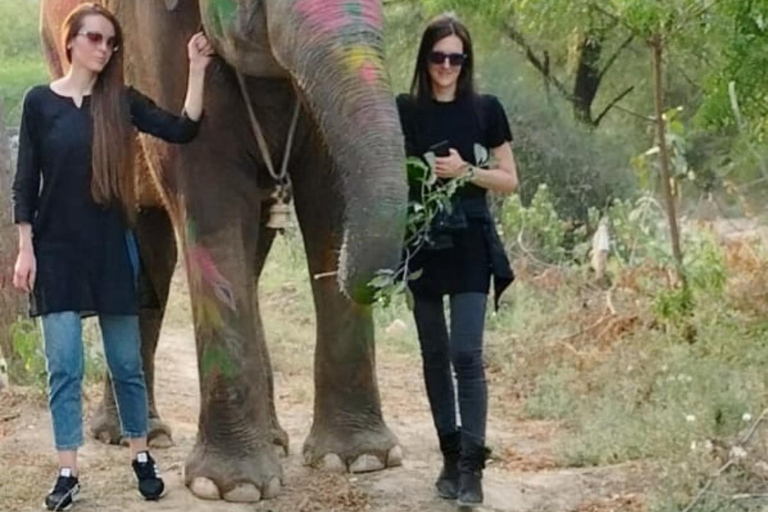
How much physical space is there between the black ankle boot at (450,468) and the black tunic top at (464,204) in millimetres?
646

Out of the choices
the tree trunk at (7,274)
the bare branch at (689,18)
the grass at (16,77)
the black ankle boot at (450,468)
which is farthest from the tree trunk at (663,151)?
the grass at (16,77)

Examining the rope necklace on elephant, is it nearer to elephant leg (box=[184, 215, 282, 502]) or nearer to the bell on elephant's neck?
the bell on elephant's neck

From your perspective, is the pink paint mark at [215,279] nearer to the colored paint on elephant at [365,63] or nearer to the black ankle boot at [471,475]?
the black ankle boot at [471,475]

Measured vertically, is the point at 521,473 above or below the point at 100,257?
below

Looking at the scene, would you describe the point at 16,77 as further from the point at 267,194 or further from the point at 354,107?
the point at 354,107

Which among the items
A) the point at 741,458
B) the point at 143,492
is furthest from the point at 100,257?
the point at 741,458

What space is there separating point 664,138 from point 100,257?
4730 mm

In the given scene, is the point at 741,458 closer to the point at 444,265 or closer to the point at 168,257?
the point at 444,265

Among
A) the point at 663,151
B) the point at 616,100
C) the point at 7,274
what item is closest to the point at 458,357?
the point at 663,151

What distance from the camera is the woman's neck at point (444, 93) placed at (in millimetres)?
6352

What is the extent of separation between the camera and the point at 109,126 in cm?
620

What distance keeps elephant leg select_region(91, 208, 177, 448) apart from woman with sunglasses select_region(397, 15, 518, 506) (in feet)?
6.74

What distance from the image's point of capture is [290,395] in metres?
9.72

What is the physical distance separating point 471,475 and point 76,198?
1.91 m
